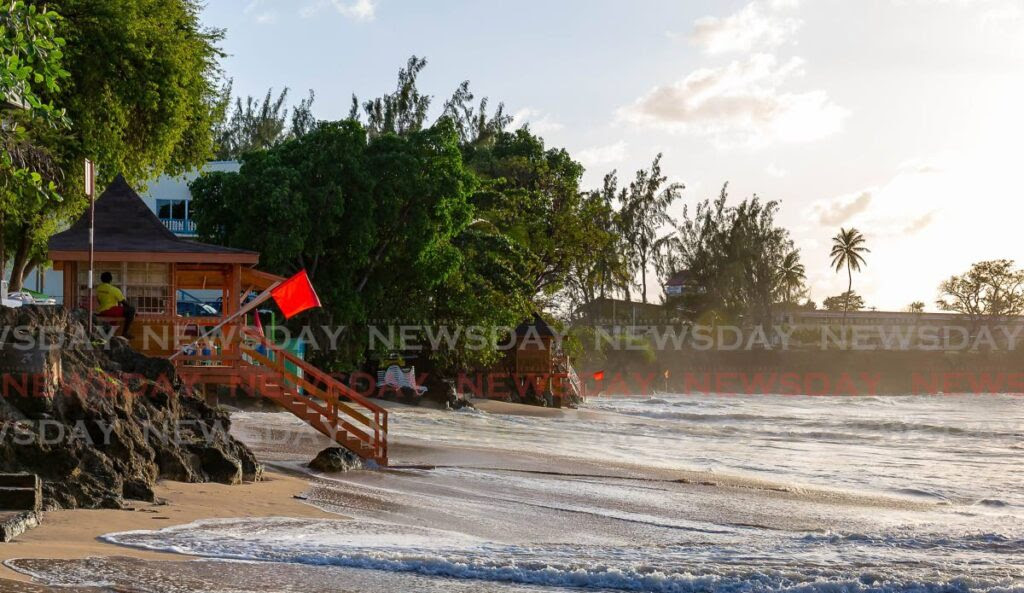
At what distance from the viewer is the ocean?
9.36m

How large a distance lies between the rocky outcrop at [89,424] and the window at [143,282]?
5102 mm

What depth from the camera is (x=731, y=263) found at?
89875 mm

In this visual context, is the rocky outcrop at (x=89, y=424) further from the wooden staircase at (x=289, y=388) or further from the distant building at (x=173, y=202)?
the distant building at (x=173, y=202)

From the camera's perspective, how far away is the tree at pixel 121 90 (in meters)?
24.5

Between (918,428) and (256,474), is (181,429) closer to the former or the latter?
(256,474)

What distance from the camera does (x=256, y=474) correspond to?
49.2 ft

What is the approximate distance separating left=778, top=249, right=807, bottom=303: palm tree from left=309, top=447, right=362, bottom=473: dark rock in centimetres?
8226

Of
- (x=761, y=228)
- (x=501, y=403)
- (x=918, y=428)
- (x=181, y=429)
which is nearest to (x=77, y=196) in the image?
A: (x=181, y=429)

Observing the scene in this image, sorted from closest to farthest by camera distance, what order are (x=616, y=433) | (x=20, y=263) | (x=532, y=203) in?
1. (x=616, y=433)
2. (x=20, y=263)
3. (x=532, y=203)

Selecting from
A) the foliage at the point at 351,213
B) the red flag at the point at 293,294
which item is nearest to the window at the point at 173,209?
the foliage at the point at 351,213

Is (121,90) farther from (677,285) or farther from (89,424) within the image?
(677,285)

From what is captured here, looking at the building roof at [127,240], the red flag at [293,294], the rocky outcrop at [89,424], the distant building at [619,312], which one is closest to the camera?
the rocky outcrop at [89,424]

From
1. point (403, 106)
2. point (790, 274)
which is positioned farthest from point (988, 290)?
point (403, 106)

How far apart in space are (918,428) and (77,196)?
2640 centimetres
